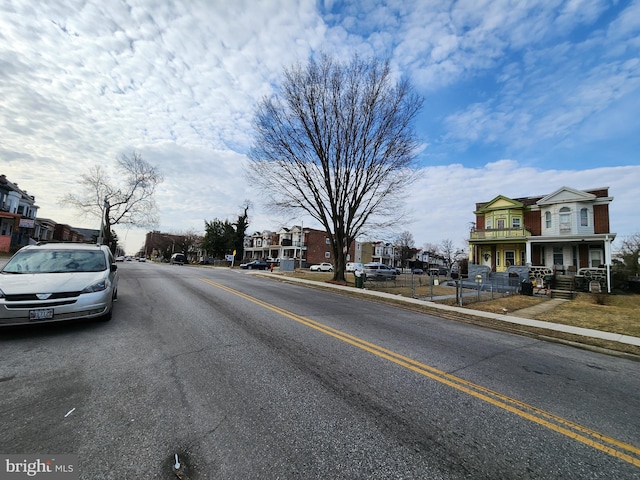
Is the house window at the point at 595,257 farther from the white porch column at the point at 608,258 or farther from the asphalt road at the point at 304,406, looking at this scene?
the asphalt road at the point at 304,406

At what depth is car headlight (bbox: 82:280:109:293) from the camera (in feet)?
17.5

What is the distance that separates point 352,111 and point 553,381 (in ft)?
62.3

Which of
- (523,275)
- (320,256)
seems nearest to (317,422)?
(523,275)

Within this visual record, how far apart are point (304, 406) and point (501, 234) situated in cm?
2937

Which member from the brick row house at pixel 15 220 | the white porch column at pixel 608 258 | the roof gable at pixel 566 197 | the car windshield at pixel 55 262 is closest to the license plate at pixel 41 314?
the car windshield at pixel 55 262

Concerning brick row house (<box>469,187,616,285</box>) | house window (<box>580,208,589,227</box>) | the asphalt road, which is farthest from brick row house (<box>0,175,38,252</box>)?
house window (<box>580,208,589,227</box>)

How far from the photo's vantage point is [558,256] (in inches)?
966

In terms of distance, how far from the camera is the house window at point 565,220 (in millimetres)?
Answer: 23922

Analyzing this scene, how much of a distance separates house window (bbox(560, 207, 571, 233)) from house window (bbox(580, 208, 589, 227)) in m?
0.76

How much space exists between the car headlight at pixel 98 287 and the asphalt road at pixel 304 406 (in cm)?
75

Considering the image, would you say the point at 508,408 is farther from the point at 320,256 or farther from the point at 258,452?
the point at 320,256

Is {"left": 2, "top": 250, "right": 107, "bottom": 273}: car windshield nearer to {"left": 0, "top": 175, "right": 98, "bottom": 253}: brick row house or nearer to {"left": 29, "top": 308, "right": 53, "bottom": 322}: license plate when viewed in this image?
{"left": 29, "top": 308, "right": 53, "bottom": 322}: license plate

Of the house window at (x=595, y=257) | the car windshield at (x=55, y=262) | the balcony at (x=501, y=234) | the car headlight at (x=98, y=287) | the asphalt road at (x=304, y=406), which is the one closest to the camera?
the asphalt road at (x=304, y=406)

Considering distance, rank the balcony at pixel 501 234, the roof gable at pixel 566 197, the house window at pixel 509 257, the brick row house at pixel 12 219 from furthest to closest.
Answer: the brick row house at pixel 12 219
the house window at pixel 509 257
the balcony at pixel 501 234
the roof gable at pixel 566 197
